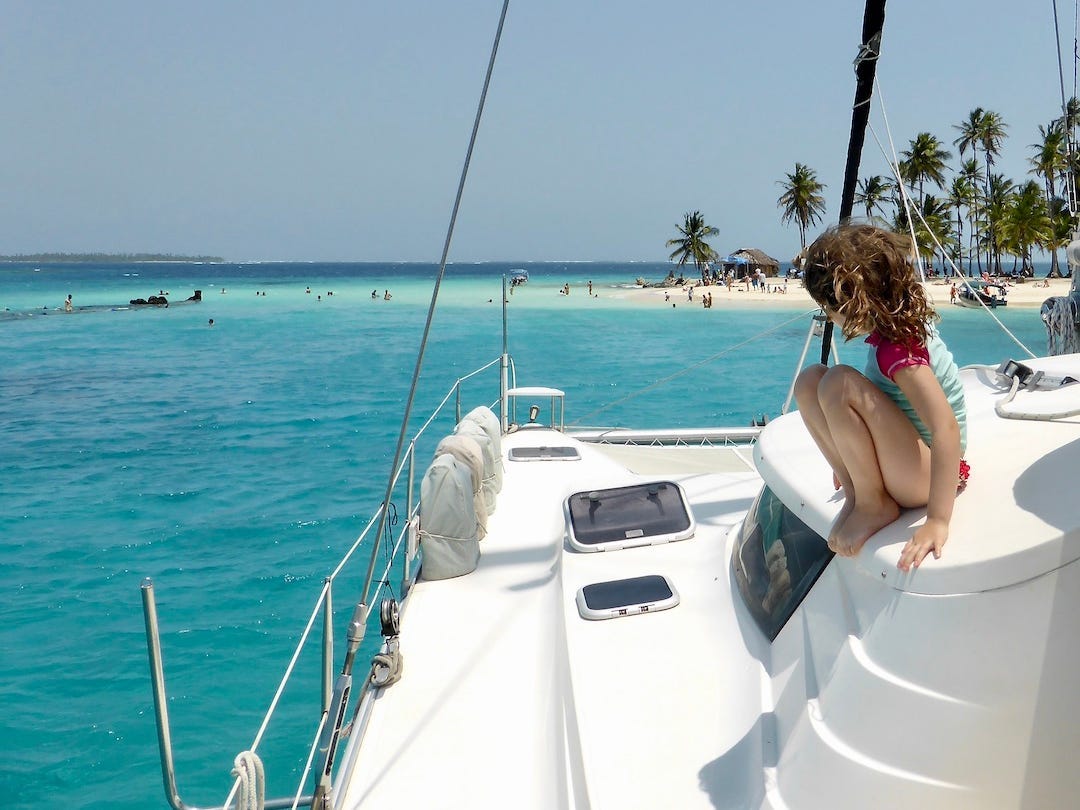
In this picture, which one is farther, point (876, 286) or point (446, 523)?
point (446, 523)

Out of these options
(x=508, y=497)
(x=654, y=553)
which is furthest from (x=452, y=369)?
(x=654, y=553)

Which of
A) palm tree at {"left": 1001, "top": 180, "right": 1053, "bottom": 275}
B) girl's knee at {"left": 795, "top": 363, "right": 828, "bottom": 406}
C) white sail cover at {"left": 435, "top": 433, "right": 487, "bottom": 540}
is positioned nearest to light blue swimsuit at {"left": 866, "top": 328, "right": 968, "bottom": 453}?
girl's knee at {"left": 795, "top": 363, "right": 828, "bottom": 406}

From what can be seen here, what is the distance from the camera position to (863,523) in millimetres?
2342

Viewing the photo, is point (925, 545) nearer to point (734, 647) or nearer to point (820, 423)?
point (820, 423)

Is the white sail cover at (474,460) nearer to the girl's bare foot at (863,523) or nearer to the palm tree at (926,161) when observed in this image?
the girl's bare foot at (863,523)

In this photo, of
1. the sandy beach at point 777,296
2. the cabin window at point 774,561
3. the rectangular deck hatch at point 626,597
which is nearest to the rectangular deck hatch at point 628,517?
the rectangular deck hatch at point 626,597

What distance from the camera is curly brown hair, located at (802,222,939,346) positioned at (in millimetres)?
2287

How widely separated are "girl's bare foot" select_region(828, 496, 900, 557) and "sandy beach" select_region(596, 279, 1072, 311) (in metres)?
49.9

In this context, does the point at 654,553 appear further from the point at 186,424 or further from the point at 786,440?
the point at 186,424

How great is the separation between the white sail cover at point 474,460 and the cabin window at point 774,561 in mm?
2103

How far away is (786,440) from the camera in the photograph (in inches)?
139

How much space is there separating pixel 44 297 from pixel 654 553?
86.5 metres

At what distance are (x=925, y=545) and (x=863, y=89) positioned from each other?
400 cm

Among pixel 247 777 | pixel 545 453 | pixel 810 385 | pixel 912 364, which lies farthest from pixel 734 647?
pixel 545 453
